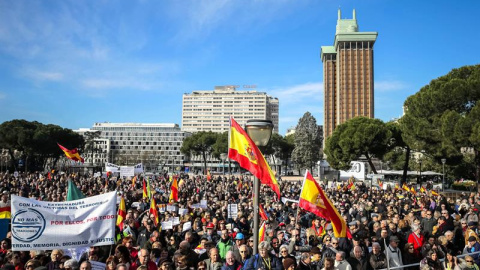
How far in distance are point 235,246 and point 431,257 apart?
143 inches

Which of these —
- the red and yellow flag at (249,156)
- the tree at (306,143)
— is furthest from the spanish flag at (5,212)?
the tree at (306,143)

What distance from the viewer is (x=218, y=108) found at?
15450 centimetres

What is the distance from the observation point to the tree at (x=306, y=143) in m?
67.6

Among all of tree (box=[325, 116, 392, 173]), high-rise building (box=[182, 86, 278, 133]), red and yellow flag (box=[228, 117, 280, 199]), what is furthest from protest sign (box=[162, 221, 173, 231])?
high-rise building (box=[182, 86, 278, 133])

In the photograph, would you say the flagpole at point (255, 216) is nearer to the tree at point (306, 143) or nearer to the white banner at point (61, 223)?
the white banner at point (61, 223)

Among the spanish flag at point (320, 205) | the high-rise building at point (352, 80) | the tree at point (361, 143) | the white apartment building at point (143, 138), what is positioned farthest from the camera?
the white apartment building at point (143, 138)

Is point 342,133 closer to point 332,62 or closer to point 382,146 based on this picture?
point 382,146

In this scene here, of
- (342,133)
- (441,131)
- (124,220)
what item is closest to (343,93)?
(342,133)

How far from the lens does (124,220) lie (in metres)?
10.9

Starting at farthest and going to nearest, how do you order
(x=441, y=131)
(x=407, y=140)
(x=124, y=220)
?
(x=407, y=140) < (x=441, y=131) < (x=124, y=220)

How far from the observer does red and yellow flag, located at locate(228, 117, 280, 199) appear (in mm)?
6125

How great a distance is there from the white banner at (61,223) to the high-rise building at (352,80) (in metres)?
113

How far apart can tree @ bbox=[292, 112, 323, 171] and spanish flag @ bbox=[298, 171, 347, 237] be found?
60413mm

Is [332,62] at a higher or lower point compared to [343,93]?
higher
